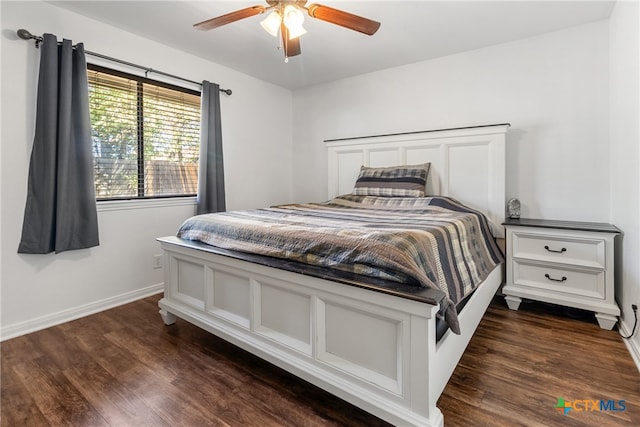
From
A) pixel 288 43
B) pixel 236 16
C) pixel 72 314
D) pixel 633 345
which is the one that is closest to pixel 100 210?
pixel 72 314

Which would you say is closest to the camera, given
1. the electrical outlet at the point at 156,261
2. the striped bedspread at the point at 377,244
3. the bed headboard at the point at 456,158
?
the striped bedspread at the point at 377,244

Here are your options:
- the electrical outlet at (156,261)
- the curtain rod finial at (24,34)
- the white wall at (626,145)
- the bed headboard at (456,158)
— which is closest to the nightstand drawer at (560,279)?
the white wall at (626,145)

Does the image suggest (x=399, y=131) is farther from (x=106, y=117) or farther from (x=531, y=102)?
(x=106, y=117)

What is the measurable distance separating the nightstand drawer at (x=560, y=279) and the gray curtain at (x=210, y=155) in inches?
108

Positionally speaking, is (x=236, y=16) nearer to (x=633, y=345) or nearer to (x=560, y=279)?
(x=560, y=279)

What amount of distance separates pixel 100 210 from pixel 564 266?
11.6 feet

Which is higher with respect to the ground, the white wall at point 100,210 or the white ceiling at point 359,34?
the white ceiling at point 359,34

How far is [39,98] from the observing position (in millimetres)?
2119

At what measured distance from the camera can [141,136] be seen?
2.78 metres

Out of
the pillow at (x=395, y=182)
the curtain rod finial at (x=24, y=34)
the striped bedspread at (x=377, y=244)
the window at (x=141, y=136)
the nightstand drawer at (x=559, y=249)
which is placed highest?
the curtain rod finial at (x=24, y=34)

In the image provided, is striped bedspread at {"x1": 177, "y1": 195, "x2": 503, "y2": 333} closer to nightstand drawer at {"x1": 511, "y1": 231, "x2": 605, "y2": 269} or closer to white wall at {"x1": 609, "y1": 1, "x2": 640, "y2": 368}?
nightstand drawer at {"x1": 511, "y1": 231, "x2": 605, "y2": 269}

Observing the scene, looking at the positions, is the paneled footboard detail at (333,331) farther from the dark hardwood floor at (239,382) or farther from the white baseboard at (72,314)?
the white baseboard at (72,314)

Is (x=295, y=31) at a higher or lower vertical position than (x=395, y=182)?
higher

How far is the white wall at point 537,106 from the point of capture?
2490 millimetres
